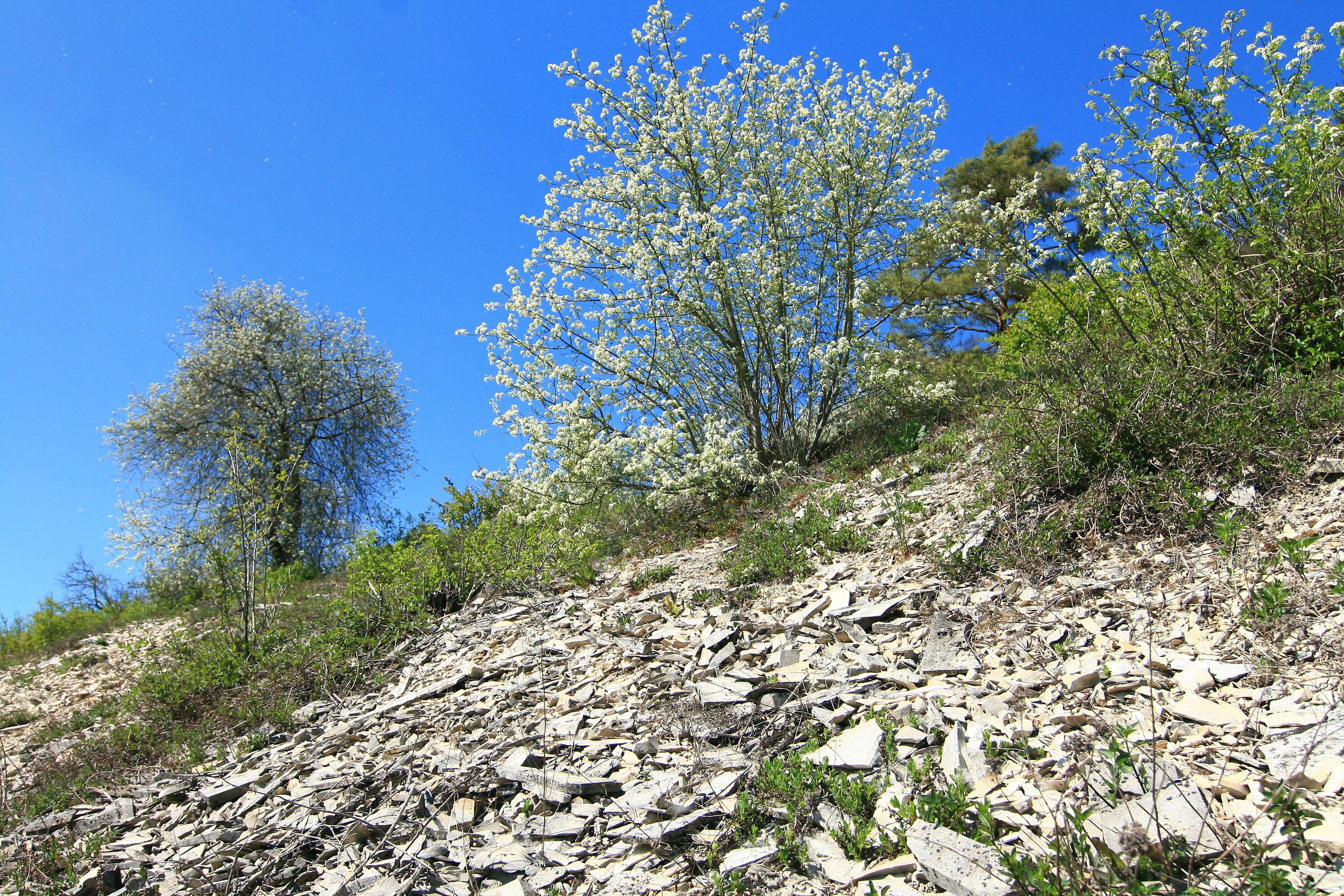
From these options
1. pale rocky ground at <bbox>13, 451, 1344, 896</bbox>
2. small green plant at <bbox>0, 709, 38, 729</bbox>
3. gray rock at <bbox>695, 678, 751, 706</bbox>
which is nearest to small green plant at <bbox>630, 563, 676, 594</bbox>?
pale rocky ground at <bbox>13, 451, 1344, 896</bbox>

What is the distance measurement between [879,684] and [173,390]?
20481 millimetres

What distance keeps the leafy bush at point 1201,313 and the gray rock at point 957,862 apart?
3.10 m

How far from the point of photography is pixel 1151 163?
583 centimetres

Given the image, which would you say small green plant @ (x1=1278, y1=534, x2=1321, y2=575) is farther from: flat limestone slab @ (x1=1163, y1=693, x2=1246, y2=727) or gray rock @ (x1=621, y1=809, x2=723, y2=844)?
gray rock @ (x1=621, y1=809, x2=723, y2=844)

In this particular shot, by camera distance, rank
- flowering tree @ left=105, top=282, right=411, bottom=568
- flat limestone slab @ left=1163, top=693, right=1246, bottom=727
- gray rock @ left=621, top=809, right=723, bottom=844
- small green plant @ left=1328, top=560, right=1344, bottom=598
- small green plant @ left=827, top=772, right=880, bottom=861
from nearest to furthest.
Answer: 1. small green plant @ left=827, top=772, right=880, bottom=861
2. flat limestone slab @ left=1163, top=693, right=1246, bottom=727
3. gray rock @ left=621, top=809, right=723, bottom=844
4. small green plant @ left=1328, top=560, right=1344, bottom=598
5. flowering tree @ left=105, top=282, right=411, bottom=568

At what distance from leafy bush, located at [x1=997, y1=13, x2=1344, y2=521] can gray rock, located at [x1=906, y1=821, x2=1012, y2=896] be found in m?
3.10

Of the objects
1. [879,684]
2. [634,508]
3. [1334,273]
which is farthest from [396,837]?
[1334,273]

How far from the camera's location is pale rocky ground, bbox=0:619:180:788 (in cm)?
707

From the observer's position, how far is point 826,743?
11.8ft

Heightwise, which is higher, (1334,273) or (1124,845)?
(1334,273)

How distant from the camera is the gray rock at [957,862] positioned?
2404 millimetres

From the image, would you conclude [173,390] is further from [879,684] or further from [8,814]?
[879,684]

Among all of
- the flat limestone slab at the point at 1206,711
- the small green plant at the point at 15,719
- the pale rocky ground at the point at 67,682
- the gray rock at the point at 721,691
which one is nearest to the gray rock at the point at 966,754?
the flat limestone slab at the point at 1206,711

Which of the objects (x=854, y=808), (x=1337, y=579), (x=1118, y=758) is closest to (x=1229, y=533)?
(x=1337, y=579)
